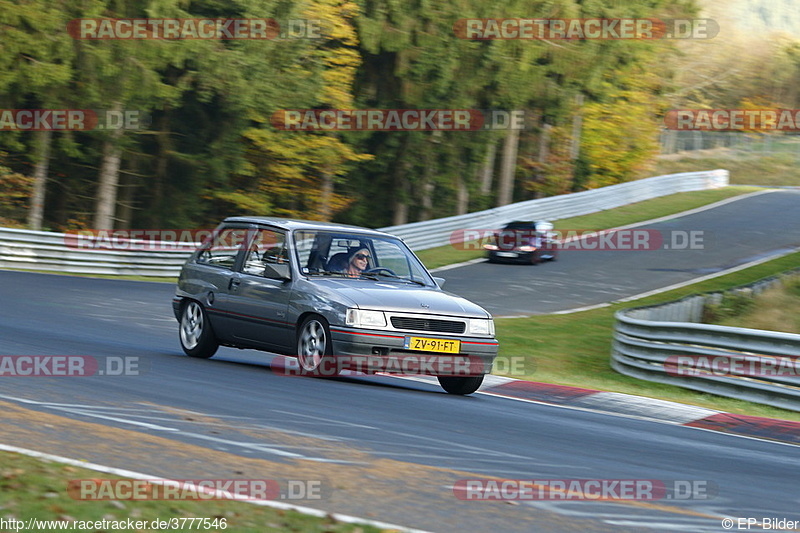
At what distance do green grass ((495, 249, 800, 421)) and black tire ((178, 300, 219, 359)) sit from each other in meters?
4.06

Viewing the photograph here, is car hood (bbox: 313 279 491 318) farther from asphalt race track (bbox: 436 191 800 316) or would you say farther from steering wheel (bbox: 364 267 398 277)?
asphalt race track (bbox: 436 191 800 316)

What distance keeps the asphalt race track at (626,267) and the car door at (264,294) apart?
11.2 m

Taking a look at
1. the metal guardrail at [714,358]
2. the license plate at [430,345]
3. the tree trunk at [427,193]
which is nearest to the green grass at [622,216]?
the tree trunk at [427,193]

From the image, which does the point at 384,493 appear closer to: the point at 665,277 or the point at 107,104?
the point at 665,277

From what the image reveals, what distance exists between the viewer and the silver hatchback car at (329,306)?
34.6 ft

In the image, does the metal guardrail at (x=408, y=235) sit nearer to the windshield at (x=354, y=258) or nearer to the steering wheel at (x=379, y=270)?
the windshield at (x=354, y=258)

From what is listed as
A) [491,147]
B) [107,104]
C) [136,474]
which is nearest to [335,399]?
[136,474]

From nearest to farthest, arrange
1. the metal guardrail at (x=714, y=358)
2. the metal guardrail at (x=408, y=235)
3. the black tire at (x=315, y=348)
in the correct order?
the black tire at (x=315, y=348) → the metal guardrail at (x=714, y=358) → the metal guardrail at (x=408, y=235)

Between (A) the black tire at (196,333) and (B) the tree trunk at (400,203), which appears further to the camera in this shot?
(B) the tree trunk at (400,203)

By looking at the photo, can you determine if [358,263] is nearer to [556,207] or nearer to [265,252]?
[265,252]

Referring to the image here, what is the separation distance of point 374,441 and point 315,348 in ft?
10.8

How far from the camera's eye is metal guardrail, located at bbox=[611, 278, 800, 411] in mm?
13086

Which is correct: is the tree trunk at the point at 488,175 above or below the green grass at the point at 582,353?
above

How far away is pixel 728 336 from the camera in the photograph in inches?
554
